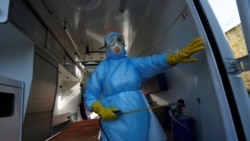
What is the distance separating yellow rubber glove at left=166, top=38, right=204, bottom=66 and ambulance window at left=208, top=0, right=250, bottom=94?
0.14m

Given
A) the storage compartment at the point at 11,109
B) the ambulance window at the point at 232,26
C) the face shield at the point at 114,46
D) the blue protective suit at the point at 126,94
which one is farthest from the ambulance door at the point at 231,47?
the storage compartment at the point at 11,109

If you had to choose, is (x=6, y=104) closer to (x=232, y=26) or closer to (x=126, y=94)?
(x=126, y=94)

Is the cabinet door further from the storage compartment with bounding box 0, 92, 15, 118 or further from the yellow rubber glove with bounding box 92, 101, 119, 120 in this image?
the yellow rubber glove with bounding box 92, 101, 119, 120

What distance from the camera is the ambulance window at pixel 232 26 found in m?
0.98

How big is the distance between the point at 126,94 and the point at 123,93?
0.02m

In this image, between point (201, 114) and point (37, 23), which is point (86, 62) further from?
point (201, 114)

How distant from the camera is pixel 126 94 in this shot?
5.17ft

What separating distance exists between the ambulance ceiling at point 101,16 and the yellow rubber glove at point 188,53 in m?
0.69

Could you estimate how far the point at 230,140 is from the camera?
91 centimetres

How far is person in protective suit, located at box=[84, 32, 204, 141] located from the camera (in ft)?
4.94

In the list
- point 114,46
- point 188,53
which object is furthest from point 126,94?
point 188,53

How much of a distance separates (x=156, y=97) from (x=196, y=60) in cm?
114

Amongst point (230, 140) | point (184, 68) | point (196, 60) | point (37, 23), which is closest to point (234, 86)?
point (230, 140)

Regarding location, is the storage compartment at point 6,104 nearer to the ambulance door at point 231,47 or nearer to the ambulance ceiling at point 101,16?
the ambulance ceiling at point 101,16
